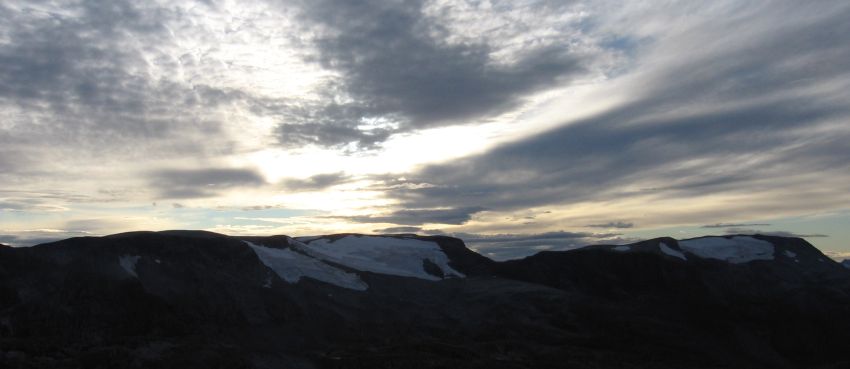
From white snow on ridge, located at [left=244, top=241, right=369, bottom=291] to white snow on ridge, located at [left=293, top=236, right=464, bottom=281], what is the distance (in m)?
6.19

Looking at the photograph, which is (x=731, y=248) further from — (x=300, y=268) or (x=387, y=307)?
(x=300, y=268)

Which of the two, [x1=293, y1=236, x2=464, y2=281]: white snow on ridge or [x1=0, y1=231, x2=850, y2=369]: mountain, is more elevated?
[x1=293, y1=236, x2=464, y2=281]: white snow on ridge

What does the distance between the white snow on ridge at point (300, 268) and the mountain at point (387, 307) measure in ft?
Answer: 1.25

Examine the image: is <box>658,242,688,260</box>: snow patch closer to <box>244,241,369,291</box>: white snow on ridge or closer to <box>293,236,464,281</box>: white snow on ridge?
<box>293,236,464,281</box>: white snow on ridge

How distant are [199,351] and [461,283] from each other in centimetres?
6187

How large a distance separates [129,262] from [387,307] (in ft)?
112

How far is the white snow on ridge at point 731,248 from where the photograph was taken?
164625 mm

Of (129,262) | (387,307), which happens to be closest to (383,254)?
(387,307)

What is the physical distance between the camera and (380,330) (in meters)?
78.3

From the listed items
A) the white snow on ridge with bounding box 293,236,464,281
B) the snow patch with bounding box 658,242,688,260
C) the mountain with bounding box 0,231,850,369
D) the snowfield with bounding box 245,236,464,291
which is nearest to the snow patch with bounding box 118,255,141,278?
the mountain with bounding box 0,231,850,369

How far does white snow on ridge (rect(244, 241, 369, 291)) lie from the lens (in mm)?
94750

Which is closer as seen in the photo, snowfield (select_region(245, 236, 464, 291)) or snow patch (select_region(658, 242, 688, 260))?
snowfield (select_region(245, 236, 464, 291))

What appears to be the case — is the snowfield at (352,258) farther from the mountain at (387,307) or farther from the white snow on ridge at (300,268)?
the mountain at (387,307)

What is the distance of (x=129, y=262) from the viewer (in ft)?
258
